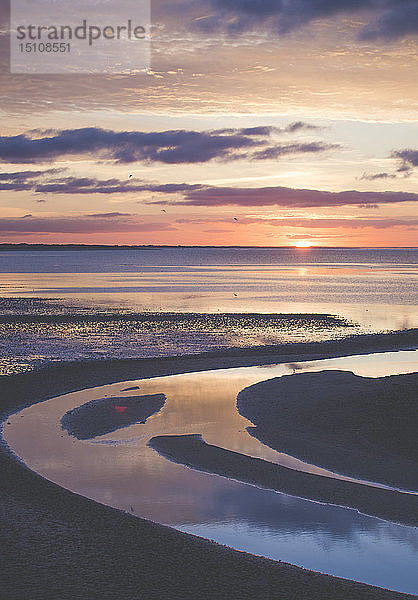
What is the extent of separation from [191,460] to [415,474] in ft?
19.1

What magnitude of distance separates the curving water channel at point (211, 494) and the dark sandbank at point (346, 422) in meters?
0.77

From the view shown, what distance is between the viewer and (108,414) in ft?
70.1

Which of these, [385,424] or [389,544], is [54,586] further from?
[385,424]

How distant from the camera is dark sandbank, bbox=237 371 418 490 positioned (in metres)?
16.1

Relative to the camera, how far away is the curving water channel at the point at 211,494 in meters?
11.3

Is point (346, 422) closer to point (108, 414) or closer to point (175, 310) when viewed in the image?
point (108, 414)

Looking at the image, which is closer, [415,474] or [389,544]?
[389,544]

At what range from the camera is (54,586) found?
30.9 ft

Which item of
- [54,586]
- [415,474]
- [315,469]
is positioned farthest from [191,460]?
[54,586]

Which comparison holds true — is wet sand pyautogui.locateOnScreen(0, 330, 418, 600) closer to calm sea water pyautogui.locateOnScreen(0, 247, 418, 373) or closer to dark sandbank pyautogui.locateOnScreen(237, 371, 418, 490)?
dark sandbank pyautogui.locateOnScreen(237, 371, 418, 490)

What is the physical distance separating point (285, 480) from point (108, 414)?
8.28 m

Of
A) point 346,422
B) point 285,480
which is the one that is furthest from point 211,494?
point 346,422

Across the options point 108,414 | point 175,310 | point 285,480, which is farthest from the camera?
point 175,310

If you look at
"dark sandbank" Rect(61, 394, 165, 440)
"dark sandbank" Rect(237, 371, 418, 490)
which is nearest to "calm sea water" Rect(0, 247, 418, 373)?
"dark sandbank" Rect(61, 394, 165, 440)
